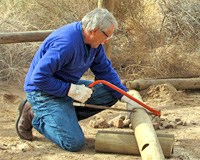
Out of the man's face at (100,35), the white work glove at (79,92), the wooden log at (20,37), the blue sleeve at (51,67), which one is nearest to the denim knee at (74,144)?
the white work glove at (79,92)

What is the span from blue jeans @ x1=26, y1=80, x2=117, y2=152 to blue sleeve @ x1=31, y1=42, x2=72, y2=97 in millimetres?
202

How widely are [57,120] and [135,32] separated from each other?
4808 mm

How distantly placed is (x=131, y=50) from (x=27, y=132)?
4220 mm

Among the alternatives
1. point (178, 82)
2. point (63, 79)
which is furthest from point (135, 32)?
point (63, 79)

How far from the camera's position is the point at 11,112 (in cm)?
569

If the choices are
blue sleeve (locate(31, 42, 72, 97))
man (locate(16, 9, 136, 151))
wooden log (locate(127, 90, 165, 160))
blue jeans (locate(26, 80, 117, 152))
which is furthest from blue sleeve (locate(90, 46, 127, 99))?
blue sleeve (locate(31, 42, 72, 97))

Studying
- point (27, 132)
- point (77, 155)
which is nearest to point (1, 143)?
point (27, 132)

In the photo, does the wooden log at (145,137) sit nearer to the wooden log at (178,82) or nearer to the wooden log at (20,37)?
the wooden log at (20,37)

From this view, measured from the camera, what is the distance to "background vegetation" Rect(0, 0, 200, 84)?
736cm

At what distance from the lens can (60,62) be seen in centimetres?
401

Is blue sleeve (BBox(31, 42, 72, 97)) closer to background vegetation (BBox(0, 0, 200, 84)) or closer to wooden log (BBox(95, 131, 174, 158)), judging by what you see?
wooden log (BBox(95, 131, 174, 158))

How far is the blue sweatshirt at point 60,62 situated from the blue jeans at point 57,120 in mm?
107

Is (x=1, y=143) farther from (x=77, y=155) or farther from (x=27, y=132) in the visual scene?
(x=77, y=155)

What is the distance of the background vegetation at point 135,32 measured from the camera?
24.1 ft
